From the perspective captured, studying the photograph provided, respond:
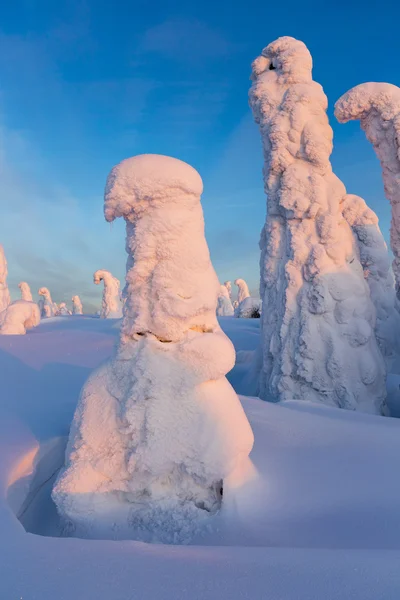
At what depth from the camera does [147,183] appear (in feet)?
9.29

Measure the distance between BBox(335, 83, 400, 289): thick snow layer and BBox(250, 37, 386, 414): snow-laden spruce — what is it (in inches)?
16.0

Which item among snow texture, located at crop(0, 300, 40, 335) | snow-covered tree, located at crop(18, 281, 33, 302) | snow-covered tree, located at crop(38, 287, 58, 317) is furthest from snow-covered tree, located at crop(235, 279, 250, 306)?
snow texture, located at crop(0, 300, 40, 335)

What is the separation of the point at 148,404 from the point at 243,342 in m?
8.52

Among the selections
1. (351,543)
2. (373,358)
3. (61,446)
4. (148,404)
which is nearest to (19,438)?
(61,446)

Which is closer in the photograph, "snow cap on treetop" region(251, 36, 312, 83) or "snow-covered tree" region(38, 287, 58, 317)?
"snow cap on treetop" region(251, 36, 312, 83)

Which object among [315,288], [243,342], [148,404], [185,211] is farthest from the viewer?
[243,342]

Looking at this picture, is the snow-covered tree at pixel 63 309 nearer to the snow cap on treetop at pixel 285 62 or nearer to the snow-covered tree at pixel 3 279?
the snow-covered tree at pixel 3 279

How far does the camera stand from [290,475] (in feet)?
9.68

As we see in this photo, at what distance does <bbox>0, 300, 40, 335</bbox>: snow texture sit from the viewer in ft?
36.6

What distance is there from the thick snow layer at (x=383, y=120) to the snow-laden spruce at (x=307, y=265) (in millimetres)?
407

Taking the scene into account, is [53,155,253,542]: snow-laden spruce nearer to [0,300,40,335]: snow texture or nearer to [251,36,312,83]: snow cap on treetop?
[251,36,312,83]: snow cap on treetop

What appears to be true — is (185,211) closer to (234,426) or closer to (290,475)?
(234,426)

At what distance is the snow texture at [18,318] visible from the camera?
11156 millimetres

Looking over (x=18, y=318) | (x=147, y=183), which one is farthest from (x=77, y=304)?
(x=147, y=183)
